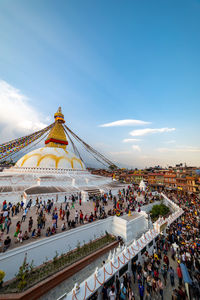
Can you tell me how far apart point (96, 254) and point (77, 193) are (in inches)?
235

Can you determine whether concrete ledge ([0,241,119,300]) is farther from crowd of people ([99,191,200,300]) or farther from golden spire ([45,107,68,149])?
golden spire ([45,107,68,149])

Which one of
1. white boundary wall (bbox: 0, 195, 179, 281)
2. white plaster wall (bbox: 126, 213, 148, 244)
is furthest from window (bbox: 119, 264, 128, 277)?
white plaster wall (bbox: 126, 213, 148, 244)

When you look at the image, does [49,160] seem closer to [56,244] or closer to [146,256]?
[56,244]

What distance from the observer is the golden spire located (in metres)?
21.0

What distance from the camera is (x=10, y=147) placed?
603 inches

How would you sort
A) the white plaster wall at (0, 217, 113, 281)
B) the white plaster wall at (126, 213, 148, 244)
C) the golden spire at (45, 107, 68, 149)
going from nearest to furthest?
1. the white plaster wall at (0, 217, 113, 281)
2. the white plaster wall at (126, 213, 148, 244)
3. the golden spire at (45, 107, 68, 149)

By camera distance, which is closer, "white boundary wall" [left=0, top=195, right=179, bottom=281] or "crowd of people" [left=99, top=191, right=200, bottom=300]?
"white boundary wall" [left=0, top=195, right=179, bottom=281]

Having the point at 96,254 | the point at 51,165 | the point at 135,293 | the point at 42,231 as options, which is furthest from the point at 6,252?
the point at 51,165

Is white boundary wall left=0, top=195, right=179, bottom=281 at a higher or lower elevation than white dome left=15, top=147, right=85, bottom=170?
lower

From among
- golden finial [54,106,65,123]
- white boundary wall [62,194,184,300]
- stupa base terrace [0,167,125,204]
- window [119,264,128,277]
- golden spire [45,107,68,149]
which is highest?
golden finial [54,106,65,123]

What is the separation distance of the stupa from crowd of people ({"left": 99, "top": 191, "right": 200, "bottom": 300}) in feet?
20.7

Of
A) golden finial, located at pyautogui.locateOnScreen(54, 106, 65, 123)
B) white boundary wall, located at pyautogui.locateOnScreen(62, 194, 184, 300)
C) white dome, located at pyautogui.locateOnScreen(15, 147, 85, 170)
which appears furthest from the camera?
golden finial, located at pyautogui.locateOnScreen(54, 106, 65, 123)

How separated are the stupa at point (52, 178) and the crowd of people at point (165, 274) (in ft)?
20.7

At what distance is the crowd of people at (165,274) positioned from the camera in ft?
15.3
